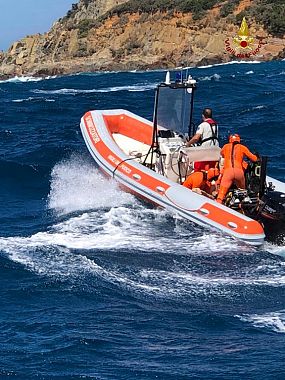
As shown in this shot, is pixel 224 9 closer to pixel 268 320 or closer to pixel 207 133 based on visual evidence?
pixel 207 133

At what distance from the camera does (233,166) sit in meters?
10.9

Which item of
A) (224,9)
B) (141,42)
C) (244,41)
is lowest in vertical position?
(141,42)

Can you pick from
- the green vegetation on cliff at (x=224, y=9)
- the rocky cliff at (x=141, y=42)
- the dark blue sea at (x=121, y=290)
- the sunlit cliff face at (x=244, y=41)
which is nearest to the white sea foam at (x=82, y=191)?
the dark blue sea at (x=121, y=290)

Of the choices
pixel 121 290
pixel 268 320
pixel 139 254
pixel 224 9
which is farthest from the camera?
A: pixel 224 9

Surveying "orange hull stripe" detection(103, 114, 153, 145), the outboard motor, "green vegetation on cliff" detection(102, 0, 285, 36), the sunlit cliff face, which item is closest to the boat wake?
the outboard motor

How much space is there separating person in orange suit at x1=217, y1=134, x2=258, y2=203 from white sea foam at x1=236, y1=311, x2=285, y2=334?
3424 millimetres

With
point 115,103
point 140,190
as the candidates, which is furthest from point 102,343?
point 115,103

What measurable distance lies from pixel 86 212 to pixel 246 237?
9.75 ft

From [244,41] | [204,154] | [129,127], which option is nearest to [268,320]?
[204,154]

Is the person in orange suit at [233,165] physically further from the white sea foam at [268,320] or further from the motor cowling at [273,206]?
the white sea foam at [268,320]

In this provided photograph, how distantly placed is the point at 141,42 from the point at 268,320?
6197 cm

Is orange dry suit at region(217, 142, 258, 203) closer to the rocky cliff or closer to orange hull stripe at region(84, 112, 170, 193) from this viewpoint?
orange hull stripe at region(84, 112, 170, 193)

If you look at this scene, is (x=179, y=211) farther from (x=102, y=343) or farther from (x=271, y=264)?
(x=102, y=343)

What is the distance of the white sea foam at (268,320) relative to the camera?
736cm
